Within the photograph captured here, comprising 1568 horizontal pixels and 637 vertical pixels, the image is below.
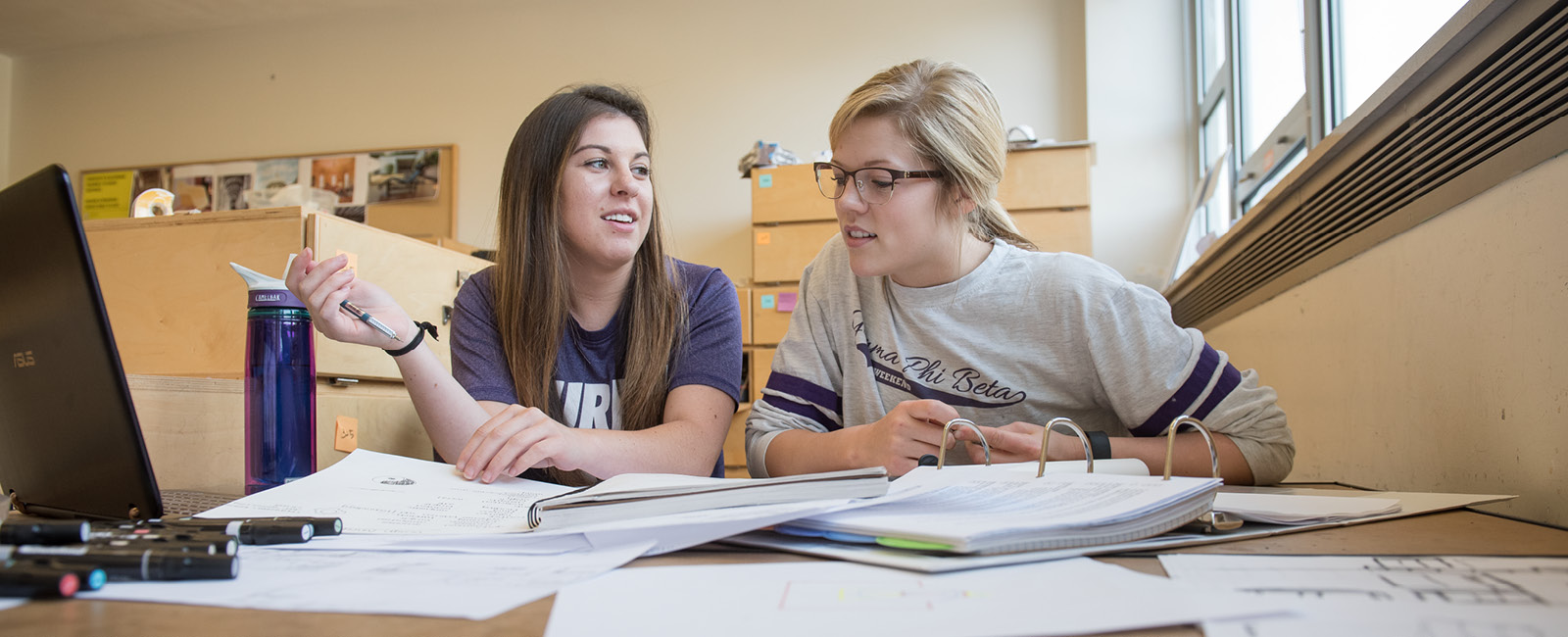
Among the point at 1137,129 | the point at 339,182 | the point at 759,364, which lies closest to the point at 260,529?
the point at 759,364

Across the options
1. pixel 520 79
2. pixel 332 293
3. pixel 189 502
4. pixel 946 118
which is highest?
pixel 520 79

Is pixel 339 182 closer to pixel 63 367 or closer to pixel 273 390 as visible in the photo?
pixel 273 390

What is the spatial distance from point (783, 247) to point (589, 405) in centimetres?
264

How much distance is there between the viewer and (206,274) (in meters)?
1.42

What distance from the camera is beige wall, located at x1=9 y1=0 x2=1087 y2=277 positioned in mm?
4320

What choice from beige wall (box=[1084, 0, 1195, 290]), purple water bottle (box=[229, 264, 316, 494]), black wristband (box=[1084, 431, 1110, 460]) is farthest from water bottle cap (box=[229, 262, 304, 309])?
beige wall (box=[1084, 0, 1195, 290])

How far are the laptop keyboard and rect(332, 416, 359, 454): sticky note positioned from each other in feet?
0.60

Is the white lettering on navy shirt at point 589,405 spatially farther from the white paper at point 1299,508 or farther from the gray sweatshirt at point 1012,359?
the white paper at point 1299,508

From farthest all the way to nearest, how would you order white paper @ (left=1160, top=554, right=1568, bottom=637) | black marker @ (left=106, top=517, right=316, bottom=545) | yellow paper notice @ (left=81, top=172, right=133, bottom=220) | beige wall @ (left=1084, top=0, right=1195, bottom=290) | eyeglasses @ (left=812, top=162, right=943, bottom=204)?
yellow paper notice @ (left=81, top=172, right=133, bottom=220)
beige wall @ (left=1084, top=0, right=1195, bottom=290)
eyeglasses @ (left=812, top=162, right=943, bottom=204)
black marker @ (left=106, top=517, right=316, bottom=545)
white paper @ (left=1160, top=554, right=1568, bottom=637)

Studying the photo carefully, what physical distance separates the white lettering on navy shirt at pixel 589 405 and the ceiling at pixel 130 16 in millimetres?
4554

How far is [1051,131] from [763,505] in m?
4.02

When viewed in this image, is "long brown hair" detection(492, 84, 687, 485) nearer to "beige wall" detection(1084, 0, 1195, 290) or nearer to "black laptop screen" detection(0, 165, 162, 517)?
"black laptop screen" detection(0, 165, 162, 517)

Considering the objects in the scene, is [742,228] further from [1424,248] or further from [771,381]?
[1424,248]

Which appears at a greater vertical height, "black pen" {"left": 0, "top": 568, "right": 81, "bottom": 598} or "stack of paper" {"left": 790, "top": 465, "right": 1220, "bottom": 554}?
"stack of paper" {"left": 790, "top": 465, "right": 1220, "bottom": 554}
